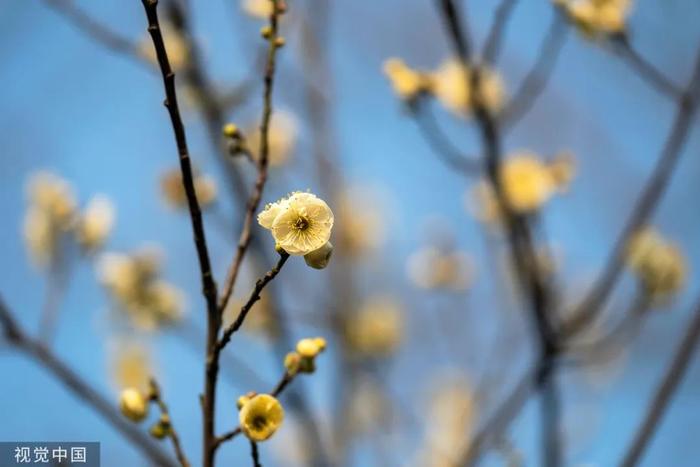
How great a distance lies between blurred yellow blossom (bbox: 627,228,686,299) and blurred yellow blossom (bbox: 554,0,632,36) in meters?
0.76

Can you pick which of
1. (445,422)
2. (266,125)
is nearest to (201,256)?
(266,125)

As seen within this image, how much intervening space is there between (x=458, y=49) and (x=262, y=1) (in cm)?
81

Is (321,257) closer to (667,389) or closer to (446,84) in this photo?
(667,389)

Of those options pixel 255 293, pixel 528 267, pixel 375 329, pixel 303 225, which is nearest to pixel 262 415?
pixel 255 293

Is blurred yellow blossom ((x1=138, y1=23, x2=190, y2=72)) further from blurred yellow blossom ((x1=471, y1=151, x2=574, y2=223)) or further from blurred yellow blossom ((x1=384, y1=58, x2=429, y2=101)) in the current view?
blurred yellow blossom ((x1=471, y1=151, x2=574, y2=223))

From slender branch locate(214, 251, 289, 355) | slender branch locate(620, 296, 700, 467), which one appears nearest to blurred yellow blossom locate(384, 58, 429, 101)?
slender branch locate(620, 296, 700, 467)

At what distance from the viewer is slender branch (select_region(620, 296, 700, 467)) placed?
2119 millimetres

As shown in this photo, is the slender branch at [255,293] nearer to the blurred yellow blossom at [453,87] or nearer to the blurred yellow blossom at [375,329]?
the blurred yellow blossom at [453,87]

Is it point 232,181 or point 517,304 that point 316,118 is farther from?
point 517,304

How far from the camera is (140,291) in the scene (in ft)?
10.7

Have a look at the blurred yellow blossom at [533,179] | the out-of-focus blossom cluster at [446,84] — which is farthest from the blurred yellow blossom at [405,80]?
the blurred yellow blossom at [533,179]

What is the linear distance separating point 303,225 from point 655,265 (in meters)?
2.01

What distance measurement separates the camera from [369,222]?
5.02 metres

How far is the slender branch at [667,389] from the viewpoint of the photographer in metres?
2.12
